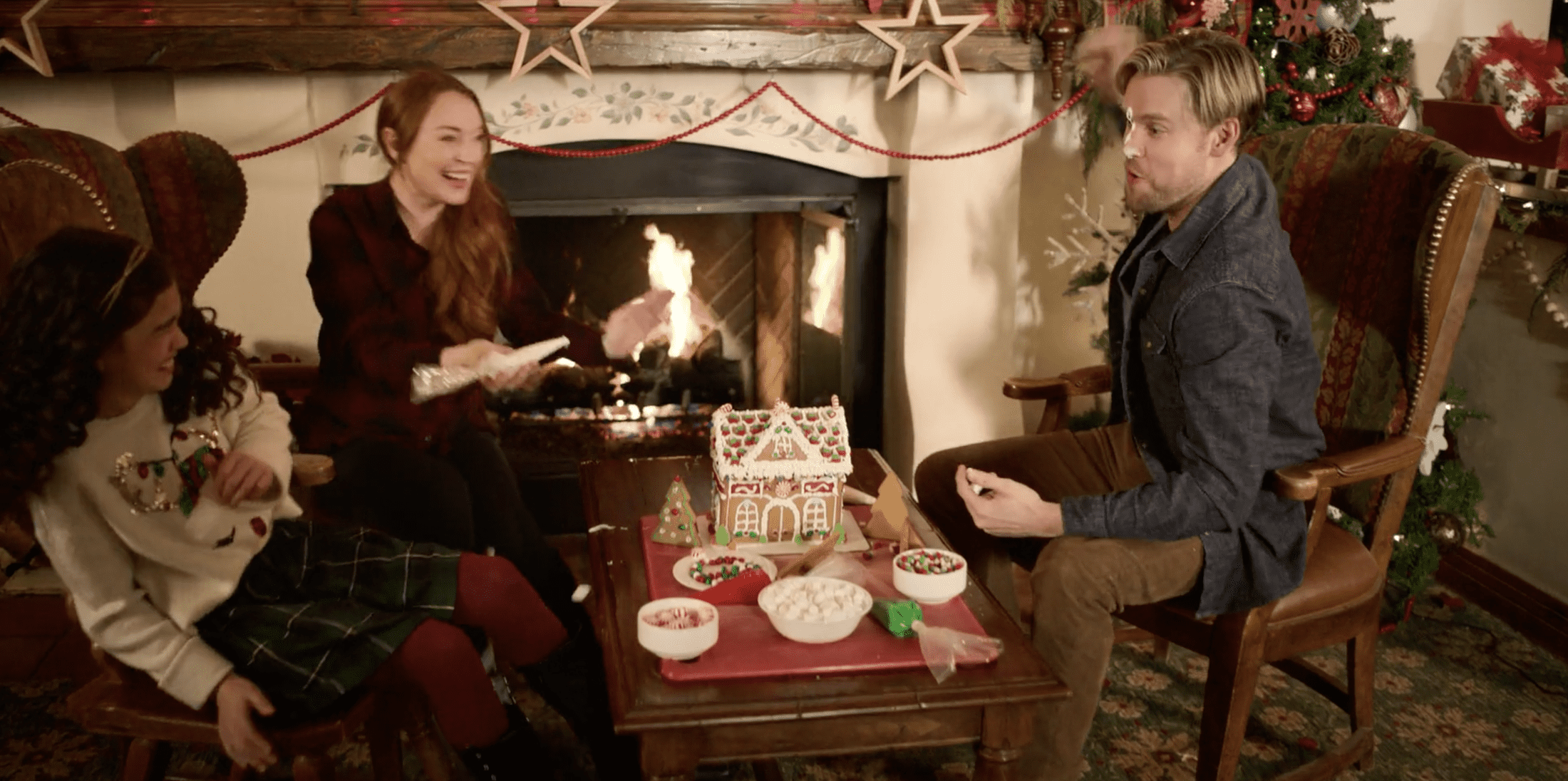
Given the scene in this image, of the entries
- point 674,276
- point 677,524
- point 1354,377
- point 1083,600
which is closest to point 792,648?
point 677,524

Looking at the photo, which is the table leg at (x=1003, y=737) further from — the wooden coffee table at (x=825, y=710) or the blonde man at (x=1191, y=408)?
the blonde man at (x=1191, y=408)

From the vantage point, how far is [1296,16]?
265cm

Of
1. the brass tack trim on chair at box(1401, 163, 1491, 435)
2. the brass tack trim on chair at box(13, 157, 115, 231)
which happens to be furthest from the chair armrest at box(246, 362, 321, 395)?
the brass tack trim on chair at box(1401, 163, 1491, 435)

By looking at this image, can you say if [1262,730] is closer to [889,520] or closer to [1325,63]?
[889,520]

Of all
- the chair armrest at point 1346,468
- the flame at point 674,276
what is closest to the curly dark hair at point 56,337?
the chair armrest at point 1346,468

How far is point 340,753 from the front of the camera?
2.27 metres

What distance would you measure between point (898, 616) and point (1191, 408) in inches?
22.1

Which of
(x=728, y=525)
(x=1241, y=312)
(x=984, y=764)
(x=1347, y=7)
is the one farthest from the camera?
(x=1347, y=7)

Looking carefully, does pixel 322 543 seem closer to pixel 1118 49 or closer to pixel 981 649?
pixel 981 649

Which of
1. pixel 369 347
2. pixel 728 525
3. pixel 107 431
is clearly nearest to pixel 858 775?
pixel 728 525

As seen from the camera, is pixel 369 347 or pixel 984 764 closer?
pixel 984 764

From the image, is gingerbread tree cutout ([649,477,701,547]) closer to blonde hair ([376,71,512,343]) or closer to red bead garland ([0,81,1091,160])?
blonde hair ([376,71,512,343])

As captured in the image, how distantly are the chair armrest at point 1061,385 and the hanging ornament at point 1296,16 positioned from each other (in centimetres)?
91

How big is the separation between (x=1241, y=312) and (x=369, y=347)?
5.01ft
